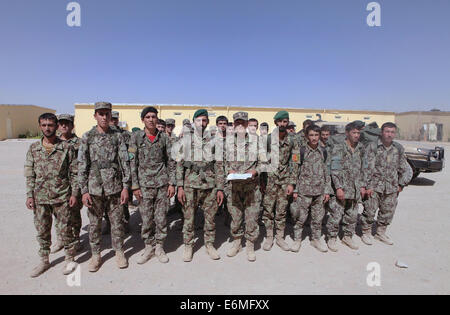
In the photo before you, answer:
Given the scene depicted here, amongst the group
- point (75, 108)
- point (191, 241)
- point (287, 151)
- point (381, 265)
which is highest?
point (75, 108)

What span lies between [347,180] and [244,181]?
168 cm

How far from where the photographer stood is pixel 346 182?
3.49 m

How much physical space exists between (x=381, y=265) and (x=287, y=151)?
2.03 metres

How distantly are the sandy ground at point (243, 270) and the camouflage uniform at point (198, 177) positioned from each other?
62cm

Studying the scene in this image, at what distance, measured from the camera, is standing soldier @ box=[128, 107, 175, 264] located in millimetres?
3051

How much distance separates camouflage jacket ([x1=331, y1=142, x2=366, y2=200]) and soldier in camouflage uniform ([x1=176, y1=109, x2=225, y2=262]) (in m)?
1.82

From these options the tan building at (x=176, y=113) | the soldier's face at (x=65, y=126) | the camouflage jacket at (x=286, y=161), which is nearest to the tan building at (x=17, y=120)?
the tan building at (x=176, y=113)

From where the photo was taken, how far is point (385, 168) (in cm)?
365

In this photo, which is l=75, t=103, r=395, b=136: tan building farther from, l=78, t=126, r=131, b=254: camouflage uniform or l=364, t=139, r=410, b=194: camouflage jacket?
l=78, t=126, r=131, b=254: camouflage uniform

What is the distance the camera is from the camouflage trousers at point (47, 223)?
2814 mm

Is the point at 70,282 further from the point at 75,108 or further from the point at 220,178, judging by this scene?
the point at 75,108

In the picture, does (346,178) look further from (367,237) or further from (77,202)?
(77,202)

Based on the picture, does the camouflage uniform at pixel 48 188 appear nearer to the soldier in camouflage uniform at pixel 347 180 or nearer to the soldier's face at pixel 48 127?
the soldier's face at pixel 48 127

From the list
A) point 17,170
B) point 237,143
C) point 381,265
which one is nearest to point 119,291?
point 237,143
